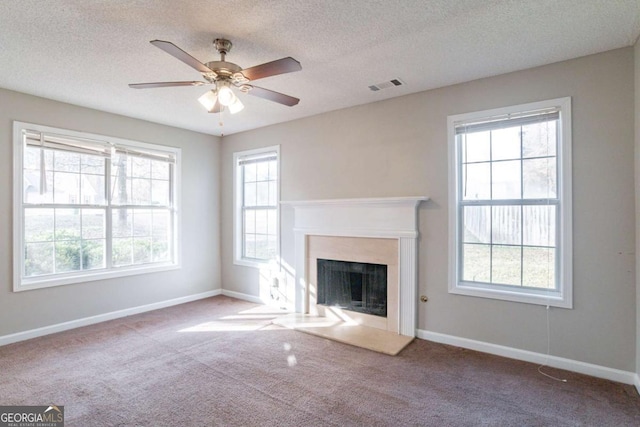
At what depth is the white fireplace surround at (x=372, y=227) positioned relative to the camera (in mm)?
3637

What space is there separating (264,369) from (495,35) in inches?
129

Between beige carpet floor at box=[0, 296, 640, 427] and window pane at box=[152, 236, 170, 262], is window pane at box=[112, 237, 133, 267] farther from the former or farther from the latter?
beige carpet floor at box=[0, 296, 640, 427]

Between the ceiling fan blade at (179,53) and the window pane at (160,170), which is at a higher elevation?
the ceiling fan blade at (179,53)

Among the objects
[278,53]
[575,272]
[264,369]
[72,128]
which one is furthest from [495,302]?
[72,128]

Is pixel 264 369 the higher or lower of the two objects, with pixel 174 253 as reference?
lower

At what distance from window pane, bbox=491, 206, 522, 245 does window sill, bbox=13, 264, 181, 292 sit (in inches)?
171

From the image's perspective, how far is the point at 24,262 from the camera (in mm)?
3703

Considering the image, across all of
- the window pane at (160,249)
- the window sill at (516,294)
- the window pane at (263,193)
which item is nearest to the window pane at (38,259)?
the window pane at (160,249)

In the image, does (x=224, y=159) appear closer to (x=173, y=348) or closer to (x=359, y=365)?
(x=173, y=348)

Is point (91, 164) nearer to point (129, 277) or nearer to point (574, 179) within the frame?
point (129, 277)

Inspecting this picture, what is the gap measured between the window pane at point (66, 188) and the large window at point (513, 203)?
14.3 feet

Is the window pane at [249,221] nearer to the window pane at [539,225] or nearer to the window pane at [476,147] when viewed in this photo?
the window pane at [476,147]

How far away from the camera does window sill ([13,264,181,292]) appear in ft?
12.1

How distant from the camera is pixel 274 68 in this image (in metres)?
2.24
